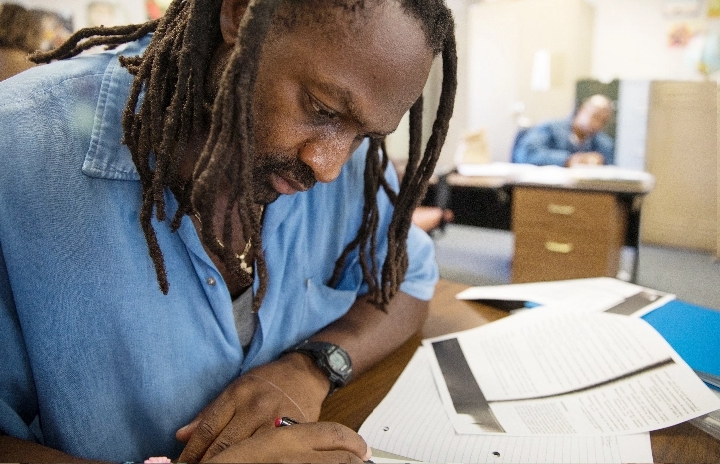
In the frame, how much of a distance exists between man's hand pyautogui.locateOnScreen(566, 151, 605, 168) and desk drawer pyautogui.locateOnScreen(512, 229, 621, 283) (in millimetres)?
1060

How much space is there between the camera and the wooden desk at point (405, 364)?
588mm

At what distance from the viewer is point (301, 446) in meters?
0.50

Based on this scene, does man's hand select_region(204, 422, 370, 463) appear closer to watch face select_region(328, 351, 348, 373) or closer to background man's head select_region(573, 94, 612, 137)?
watch face select_region(328, 351, 348, 373)

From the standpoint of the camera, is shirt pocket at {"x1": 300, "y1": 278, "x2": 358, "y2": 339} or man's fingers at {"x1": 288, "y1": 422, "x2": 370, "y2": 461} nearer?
man's fingers at {"x1": 288, "y1": 422, "x2": 370, "y2": 461}

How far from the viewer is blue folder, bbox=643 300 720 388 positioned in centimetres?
73

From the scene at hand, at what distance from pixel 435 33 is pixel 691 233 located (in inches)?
92.3

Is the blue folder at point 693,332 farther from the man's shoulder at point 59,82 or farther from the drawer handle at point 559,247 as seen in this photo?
the drawer handle at point 559,247

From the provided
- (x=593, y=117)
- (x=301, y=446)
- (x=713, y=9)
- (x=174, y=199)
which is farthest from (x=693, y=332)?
(x=713, y=9)

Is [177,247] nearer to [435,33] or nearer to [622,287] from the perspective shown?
[435,33]

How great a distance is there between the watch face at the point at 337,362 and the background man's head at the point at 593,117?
398cm

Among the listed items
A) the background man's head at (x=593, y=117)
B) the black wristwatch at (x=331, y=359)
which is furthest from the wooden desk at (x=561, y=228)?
the black wristwatch at (x=331, y=359)

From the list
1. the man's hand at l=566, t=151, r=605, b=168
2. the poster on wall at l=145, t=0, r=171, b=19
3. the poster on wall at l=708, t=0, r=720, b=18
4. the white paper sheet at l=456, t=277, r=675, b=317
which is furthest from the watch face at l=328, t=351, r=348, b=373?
the poster on wall at l=708, t=0, r=720, b=18

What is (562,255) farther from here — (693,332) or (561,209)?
(693,332)

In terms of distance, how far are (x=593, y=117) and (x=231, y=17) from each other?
4230 millimetres
